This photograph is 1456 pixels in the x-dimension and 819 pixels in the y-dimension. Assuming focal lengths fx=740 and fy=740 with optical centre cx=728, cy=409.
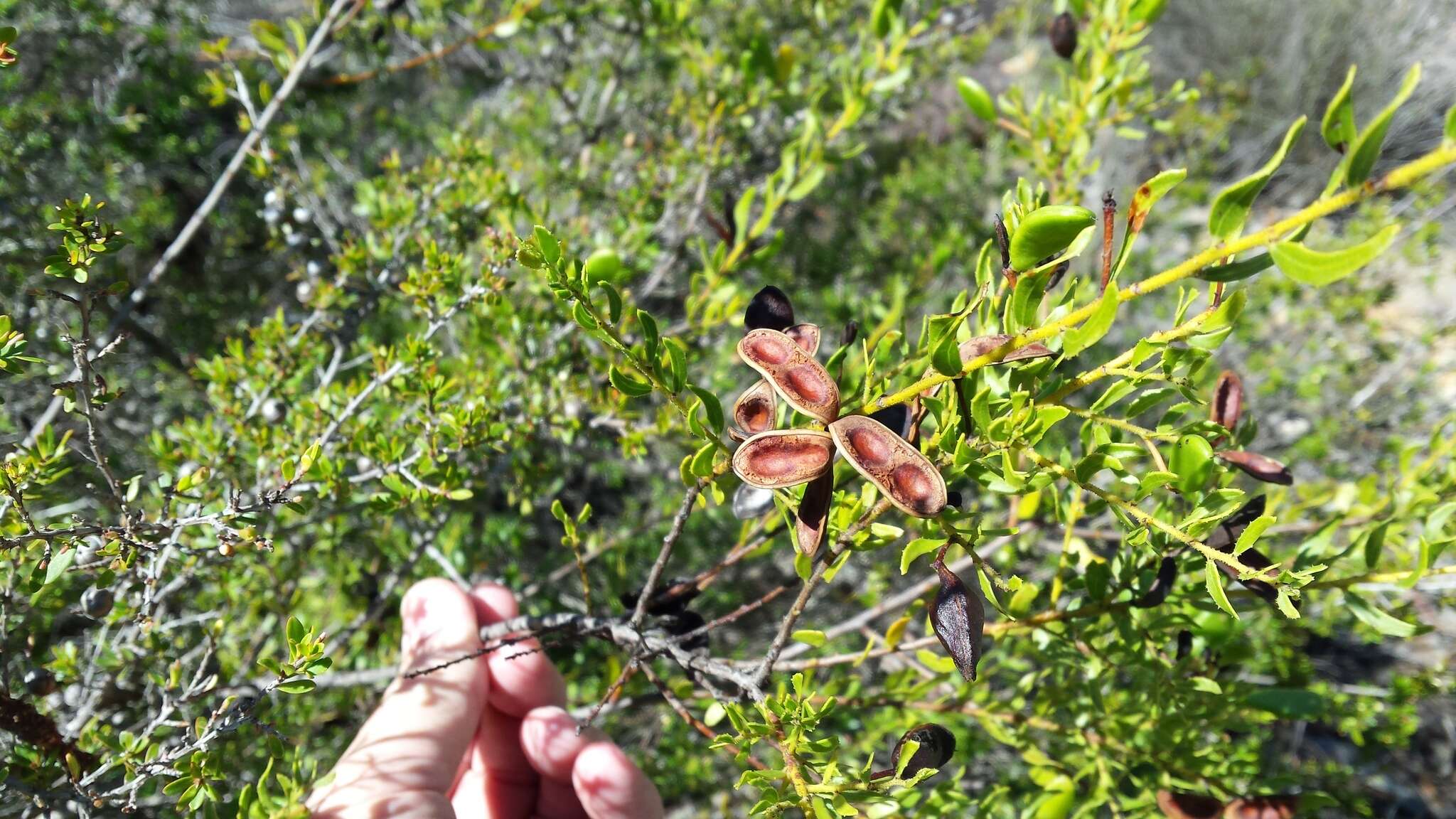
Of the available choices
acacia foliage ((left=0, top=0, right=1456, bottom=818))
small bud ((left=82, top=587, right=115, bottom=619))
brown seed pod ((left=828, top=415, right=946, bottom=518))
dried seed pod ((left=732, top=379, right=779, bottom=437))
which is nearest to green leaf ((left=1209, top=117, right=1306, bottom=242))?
acacia foliage ((left=0, top=0, right=1456, bottom=818))

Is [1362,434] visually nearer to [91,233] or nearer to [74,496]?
[91,233]

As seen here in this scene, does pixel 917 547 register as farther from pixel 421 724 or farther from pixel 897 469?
pixel 421 724

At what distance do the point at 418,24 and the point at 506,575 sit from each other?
187 centimetres

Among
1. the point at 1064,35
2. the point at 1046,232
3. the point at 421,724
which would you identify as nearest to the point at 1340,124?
the point at 1046,232

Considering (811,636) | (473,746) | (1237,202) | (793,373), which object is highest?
(1237,202)

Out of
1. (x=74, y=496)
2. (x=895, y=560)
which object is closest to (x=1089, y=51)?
(x=895, y=560)

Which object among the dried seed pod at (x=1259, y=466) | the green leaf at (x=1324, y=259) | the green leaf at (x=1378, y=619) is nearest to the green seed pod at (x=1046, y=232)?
the green leaf at (x=1324, y=259)

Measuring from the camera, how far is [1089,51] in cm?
160

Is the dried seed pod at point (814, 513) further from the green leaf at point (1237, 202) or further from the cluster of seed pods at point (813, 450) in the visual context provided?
the green leaf at point (1237, 202)

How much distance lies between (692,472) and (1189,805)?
96 centimetres

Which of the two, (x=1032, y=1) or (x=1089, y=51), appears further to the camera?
(x=1032, y=1)

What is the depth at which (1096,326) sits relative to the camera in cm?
57

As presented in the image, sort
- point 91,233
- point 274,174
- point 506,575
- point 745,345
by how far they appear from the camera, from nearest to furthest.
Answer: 1. point 745,345
2. point 91,233
3. point 274,174
4. point 506,575

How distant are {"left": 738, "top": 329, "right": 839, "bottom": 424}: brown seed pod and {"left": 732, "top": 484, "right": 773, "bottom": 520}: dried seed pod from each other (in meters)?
0.18
